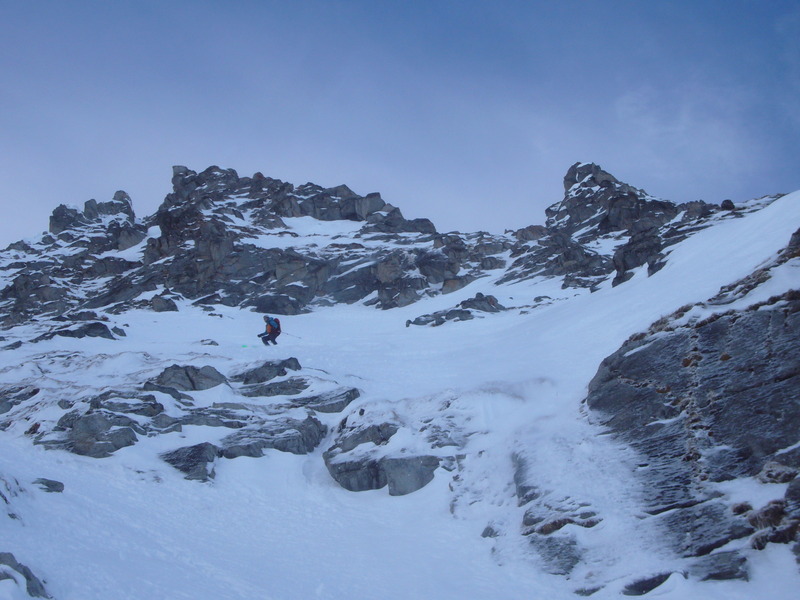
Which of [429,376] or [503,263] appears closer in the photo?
[429,376]

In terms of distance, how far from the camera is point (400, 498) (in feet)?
62.2

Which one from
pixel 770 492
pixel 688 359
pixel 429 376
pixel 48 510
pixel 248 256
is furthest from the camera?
pixel 248 256

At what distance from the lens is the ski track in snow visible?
12.0 metres

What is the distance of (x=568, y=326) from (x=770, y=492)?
17949 millimetres

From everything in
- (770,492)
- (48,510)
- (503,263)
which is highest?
(503,263)

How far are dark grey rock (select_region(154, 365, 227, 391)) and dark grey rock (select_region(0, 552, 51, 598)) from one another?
16959 millimetres

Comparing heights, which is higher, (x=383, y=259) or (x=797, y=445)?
(x=383, y=259)

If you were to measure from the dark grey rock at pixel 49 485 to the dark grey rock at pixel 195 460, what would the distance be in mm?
4268

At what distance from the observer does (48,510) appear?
1422 cm

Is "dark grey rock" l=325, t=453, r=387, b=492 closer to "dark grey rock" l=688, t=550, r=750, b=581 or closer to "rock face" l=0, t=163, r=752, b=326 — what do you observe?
"dark grey rock" l=688, t=550, r=750, b=581

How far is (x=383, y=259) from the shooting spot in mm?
76688

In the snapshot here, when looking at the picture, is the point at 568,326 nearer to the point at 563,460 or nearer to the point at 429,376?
the point at 429,376

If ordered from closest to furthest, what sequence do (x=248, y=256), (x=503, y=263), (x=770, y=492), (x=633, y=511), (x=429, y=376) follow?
1. (x=770, y=492)
2. (x=633, y=511)
3. (x=429, y=376)
4. (x=248, y=256)
5. (x=503, y=263)

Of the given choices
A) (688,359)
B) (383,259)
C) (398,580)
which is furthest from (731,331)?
(383,259)
